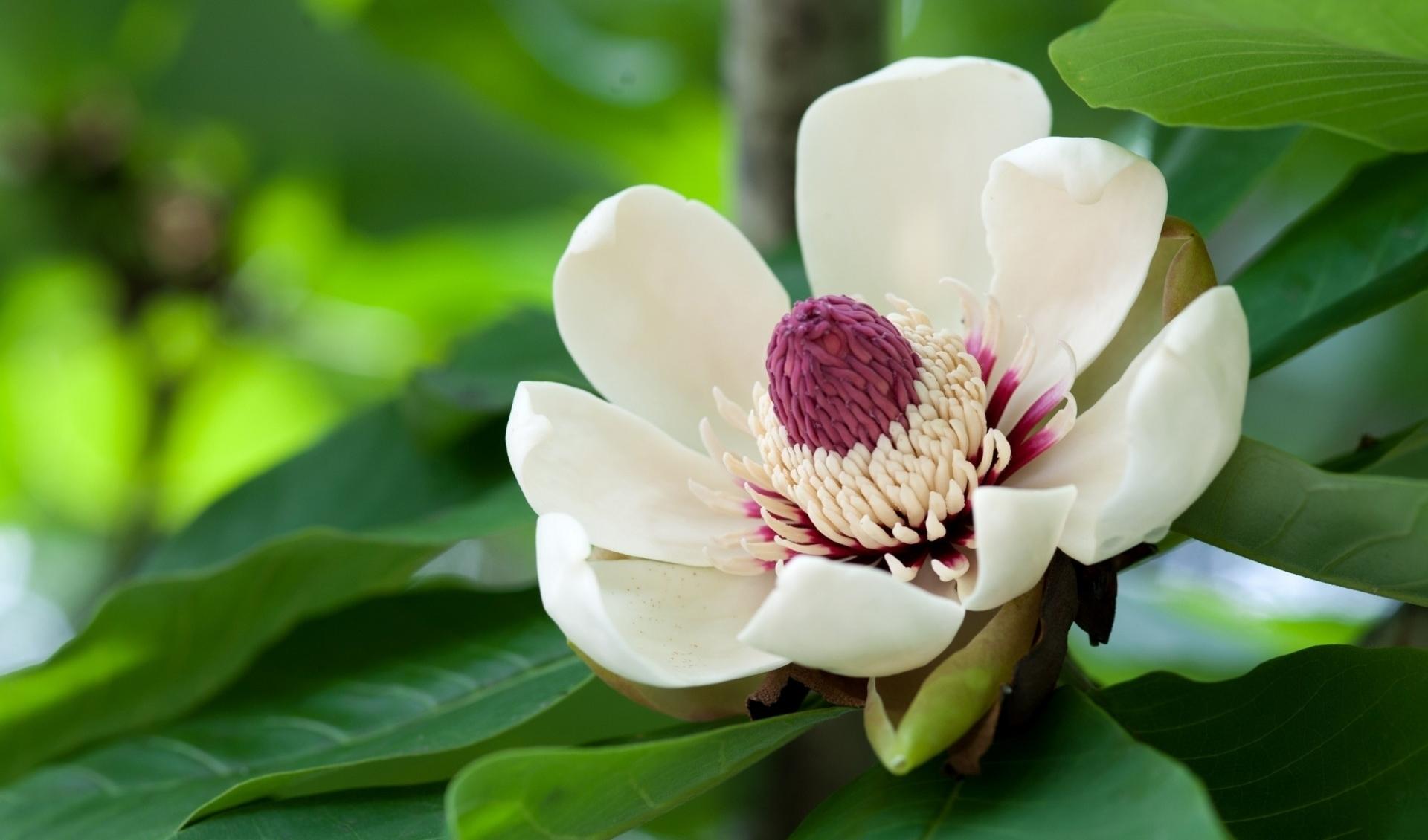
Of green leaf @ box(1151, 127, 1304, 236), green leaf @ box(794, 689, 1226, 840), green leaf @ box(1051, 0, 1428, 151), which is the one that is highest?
green leaf @ box(1051, 0, 1428, 151)

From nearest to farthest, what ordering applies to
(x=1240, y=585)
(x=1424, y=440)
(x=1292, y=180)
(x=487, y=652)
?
(x=1424, y=440), (x=487, y=652), (x=1292, y=180), (x=1240, y=585)

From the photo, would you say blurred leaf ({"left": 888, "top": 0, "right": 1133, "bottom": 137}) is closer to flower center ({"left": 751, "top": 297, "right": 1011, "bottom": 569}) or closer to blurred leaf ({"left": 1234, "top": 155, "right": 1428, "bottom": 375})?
blurred leaf ({"left": 1234, "top": 155, "right": 1428, "bottom": 375})

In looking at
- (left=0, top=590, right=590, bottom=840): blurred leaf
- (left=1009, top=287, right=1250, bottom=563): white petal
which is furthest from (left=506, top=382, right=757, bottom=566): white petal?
(left=1009, top=287, right=1250, bottom=563): white petal

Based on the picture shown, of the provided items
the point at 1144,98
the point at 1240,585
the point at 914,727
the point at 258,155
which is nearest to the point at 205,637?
the point at 914,727

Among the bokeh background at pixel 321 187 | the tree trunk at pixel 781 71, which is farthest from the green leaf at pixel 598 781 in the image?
the bokeh background at pixel 321 187

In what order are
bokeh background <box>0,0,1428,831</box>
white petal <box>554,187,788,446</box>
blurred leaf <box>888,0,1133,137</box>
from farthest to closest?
bokeh background <box>0,0,1428,831</box>
blurred leaf <box>888,0,1133,137</box>
white petal <box>554,187,788,446</box>

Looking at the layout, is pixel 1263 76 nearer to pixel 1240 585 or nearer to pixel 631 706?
pixel 631 706
